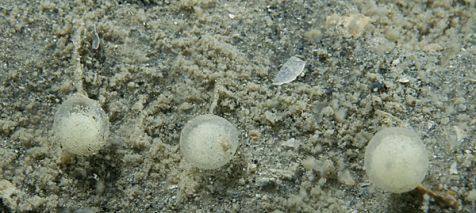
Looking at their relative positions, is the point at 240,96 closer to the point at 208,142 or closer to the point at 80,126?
the point at 208,142

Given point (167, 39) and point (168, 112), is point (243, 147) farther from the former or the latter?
point (167, 39)

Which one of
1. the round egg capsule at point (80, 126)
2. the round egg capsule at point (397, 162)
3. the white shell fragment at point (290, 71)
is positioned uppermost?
the round egg capsule at point (397, 162)

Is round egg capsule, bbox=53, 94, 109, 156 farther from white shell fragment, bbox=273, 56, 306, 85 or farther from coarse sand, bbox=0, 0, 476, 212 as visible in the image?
white shell fragment, bbox=273, 56, 306, 85

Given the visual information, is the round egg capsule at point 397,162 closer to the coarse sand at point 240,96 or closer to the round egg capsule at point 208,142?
the coarse sand at point 240,96

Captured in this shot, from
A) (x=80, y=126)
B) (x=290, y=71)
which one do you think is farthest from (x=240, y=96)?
(x=80, y=126)

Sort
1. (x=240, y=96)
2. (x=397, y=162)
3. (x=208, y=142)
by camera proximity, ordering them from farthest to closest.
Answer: (x=240, y=96), (x=208, y=142), (x=397, y=162)

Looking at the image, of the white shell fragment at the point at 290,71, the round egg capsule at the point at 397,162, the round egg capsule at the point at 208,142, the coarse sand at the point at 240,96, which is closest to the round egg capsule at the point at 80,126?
the coarse sand at the point at 240,96
